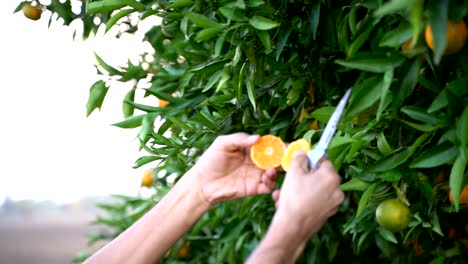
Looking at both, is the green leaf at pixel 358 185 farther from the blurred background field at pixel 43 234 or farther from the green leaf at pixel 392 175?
the blurred background field at pixel 43 234

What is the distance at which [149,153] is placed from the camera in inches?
55.8

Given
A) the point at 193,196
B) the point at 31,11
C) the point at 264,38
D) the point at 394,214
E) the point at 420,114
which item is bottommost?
the point at 394,214

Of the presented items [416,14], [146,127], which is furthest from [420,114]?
[146,127]

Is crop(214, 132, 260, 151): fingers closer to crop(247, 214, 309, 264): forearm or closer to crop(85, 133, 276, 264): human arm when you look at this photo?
crop(85, 133, 276, 264): human arm

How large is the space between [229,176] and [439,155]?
39cm

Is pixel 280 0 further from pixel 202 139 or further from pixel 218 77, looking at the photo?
pixel 202 139

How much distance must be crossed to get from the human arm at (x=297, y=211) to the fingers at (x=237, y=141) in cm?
20

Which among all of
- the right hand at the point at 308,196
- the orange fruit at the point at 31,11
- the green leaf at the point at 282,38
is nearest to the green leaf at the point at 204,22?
the green leaf at the point at 282,38

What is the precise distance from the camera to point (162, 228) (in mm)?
1360

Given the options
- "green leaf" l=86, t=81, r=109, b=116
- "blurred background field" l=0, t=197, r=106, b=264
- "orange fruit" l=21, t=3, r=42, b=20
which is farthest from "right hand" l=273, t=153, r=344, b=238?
"blurred background field" l=0, t=197, r=106, b=264

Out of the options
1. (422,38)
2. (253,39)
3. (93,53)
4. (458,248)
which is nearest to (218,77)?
(253,39)

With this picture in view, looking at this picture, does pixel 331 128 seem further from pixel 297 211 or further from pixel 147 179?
pixel 147 179

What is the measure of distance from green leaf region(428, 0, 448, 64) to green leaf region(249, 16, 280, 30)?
1.19ft

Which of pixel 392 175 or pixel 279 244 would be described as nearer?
pixel 279 244
